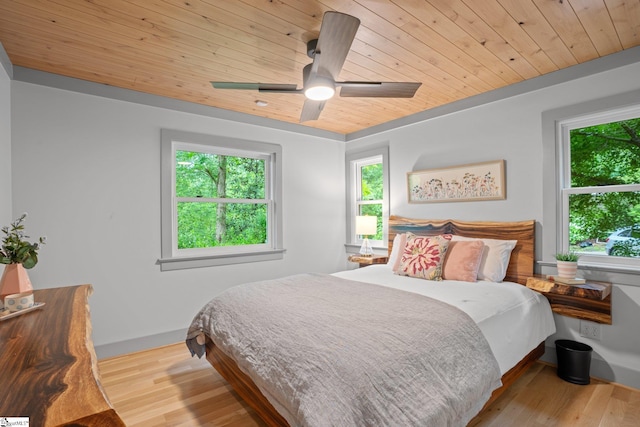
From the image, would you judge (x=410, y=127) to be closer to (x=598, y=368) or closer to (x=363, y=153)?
(x=363, y=153)

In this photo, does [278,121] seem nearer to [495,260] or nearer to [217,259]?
[217,259]

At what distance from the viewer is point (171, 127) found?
326 centimetres

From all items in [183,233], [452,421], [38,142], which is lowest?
[452,421]

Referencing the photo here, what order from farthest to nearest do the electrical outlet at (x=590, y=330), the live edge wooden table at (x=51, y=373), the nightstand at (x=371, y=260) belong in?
1. the nightstand at (x=371, y=260)
2. the electrical outlet at (x=590, y=330)
3. the live edge wooden table at (x=51, y=373)

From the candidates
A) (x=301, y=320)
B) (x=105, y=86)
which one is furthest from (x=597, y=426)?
(x=105, y=86)

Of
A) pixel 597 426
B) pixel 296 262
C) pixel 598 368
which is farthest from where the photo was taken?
pixel 296 262

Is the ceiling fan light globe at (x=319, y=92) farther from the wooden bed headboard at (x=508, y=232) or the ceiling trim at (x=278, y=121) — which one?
the wooden bed headboard at (x=508, y=232)

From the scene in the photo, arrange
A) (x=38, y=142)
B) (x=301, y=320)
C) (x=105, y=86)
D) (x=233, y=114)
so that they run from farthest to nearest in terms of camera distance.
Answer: (x=233, y=114)
(x=105, y=86)
(x=38, y=142)
(x=301, y=320)

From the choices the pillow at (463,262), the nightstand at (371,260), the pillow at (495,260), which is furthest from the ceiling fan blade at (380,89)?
the nightstand at (371,260)

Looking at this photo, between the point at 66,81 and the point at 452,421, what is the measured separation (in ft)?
12.0

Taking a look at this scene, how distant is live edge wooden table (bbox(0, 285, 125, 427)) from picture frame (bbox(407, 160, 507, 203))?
3236mm

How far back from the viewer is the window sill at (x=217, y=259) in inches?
127

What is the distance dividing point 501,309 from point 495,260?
2.66 feet

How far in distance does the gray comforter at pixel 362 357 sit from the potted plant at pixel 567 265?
1.15 metres
